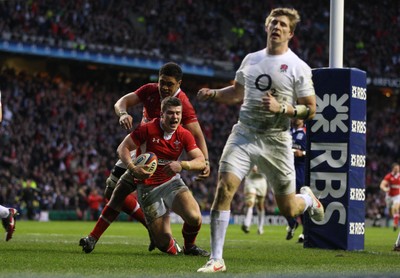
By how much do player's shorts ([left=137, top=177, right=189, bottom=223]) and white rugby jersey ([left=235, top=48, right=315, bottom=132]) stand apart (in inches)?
100

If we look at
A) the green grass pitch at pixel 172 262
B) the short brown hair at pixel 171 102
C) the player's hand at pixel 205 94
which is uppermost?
the short brown hair at pixel 171 102

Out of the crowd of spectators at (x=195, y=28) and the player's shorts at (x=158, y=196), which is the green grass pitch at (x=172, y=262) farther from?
the crowd of spectators at (x=195, y=28)

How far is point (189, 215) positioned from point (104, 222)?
1.18 meters

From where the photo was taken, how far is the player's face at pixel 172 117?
36.1 ft

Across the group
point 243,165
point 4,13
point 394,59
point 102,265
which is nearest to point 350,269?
point 243,165

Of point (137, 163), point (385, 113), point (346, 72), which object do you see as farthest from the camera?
point (385, 113)

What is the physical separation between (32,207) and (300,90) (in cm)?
2360

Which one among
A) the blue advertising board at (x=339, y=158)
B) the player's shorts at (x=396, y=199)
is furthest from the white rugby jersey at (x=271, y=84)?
the player's shorts at (x=396, y=199)

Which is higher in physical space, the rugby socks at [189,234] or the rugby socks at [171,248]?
the rugby socks at [189,234]

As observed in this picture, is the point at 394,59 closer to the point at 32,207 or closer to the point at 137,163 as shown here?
the point at 32,207

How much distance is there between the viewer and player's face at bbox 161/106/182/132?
11005mm

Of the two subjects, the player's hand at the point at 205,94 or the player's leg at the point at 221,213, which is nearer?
the player's leg at the point at 221,213

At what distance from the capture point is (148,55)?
40125 millimetres

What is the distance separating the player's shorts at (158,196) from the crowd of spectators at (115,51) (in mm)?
19787
